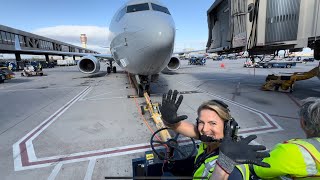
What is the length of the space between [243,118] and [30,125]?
6.99m

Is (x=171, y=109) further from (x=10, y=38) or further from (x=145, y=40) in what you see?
(x=10, y=38)

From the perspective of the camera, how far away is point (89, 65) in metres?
17.0

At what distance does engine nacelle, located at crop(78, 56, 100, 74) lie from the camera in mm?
16125

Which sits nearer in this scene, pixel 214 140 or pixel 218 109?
pixel 214 140

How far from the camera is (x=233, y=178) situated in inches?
57.3

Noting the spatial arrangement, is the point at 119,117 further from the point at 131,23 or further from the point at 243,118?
the point at 243,118

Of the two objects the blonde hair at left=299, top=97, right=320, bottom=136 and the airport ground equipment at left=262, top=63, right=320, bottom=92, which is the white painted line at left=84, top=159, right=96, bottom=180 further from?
the airport ground equipment at left=262, top=63, right=320, bottom=92

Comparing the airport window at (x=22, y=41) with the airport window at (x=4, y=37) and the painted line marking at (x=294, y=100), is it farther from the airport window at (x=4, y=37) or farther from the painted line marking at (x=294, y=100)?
the painted line marking at (x=294, y=100)

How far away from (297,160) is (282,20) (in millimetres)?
8651

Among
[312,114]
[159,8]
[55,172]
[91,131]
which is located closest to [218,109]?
[312,114]

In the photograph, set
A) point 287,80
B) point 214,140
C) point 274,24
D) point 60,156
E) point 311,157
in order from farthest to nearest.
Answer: point 287,80, point 274,24, point 60,156, point 214,140, point 311,157

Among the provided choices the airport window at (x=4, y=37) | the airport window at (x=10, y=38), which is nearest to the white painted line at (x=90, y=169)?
the airport window at (x=4, y=37)

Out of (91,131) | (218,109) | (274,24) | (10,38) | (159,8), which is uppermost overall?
(10,38)

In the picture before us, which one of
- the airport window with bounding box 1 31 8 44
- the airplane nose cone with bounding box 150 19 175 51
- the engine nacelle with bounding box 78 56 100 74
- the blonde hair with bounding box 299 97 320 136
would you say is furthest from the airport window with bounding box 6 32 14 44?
the blonde hair with bounding box 299 97 320 136
